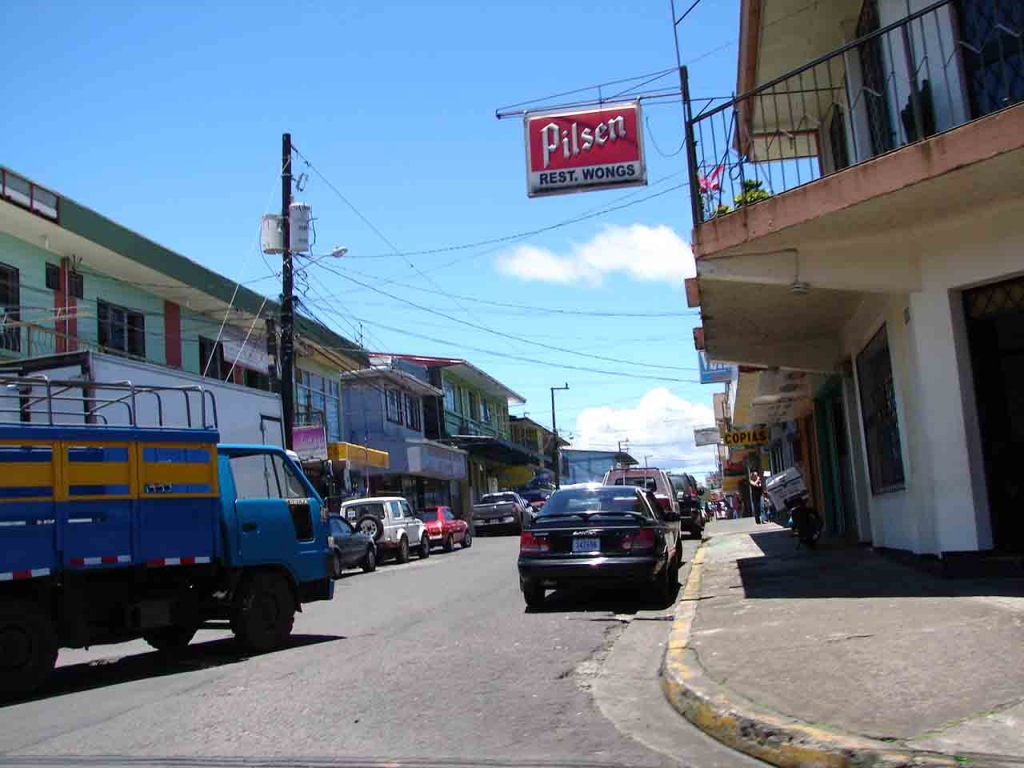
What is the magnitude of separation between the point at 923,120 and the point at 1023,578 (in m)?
4.69

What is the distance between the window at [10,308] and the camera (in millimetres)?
19266

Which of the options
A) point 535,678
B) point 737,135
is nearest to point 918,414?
point 737,135

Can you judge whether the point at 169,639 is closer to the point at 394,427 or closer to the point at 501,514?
the point at 501,514

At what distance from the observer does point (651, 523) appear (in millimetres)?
11852

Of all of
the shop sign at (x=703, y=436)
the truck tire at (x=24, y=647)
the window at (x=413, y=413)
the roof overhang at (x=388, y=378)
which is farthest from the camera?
the shop sign at (x=703, y=436)

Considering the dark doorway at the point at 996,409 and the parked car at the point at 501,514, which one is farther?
the parked car at the point at 501,514

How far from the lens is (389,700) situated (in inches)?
279

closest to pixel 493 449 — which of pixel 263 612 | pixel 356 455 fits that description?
pixel 356 455

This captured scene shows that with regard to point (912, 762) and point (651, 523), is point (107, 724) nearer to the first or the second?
point (912, 762)

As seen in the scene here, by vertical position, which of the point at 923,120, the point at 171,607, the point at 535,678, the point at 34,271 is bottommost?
the point at 535,678

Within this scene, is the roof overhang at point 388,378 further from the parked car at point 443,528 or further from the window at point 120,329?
the window at point 120,329

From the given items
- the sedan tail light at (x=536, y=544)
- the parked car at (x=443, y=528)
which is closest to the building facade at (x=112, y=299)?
the parked car at (x=443, y=528)

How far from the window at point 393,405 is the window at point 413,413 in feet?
3.87

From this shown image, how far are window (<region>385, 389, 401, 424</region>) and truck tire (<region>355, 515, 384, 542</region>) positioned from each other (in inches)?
655
